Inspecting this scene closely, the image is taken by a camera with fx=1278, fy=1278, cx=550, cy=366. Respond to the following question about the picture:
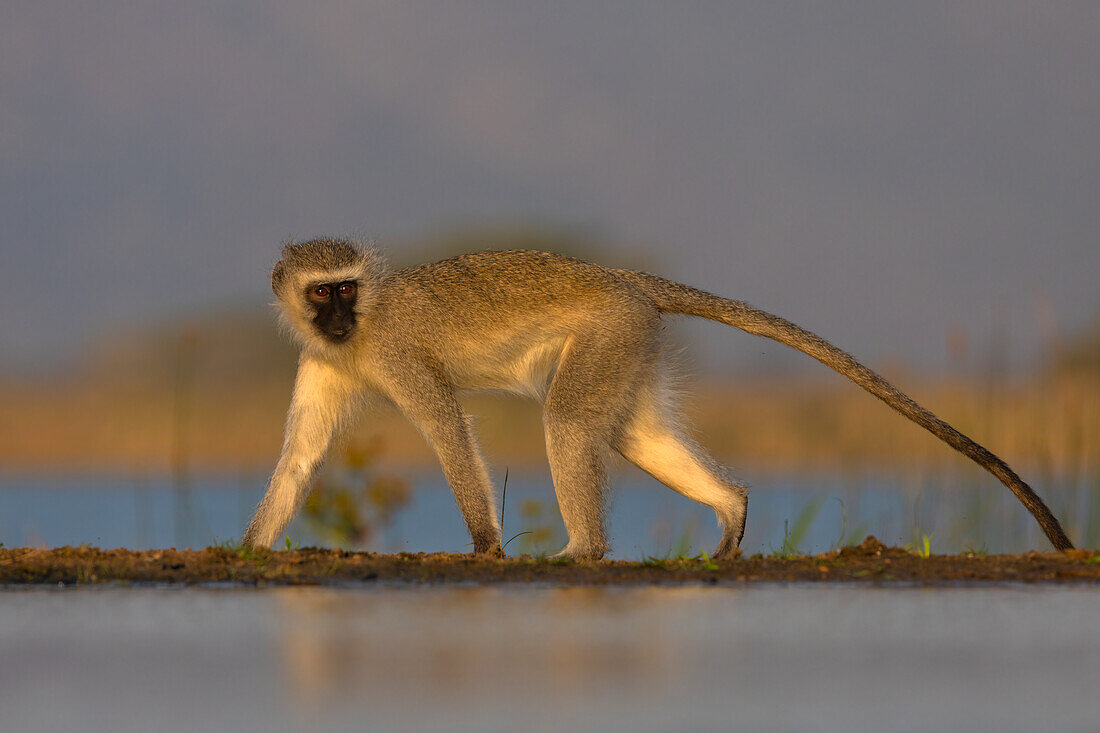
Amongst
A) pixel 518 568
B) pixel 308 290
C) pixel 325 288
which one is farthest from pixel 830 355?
pixel 308 290

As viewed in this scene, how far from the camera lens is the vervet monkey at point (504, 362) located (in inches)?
328

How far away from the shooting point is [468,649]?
451 cm

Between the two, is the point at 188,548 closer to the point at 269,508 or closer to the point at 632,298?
the point at 269,508

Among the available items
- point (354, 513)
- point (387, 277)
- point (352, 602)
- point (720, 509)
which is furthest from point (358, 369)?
point (352, 602)

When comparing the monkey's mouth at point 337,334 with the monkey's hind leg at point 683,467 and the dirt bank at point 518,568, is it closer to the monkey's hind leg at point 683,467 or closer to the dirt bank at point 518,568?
the dirt bank at point 518,568

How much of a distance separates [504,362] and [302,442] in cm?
150

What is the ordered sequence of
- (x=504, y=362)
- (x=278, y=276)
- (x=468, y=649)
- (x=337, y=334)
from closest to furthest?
1. (x=468, y=649)
2. (x=337, y=334)
3. (x=504, y=362)
4. (x=278, y=276)

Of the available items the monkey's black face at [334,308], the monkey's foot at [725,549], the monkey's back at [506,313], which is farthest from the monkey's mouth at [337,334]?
the monkey's foot at [725,549]

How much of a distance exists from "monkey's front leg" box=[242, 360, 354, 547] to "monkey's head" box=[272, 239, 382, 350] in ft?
0.90

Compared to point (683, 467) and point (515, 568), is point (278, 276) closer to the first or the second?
point (683, 467)

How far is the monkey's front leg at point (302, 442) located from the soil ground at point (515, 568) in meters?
0.80

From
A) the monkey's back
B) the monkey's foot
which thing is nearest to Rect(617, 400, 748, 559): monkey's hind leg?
the monkey's foot

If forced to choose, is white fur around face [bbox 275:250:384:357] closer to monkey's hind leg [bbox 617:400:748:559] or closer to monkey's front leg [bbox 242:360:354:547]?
monkey's front leg [bbox 242:360:354:547]

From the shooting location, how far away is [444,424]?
848 centimetres
